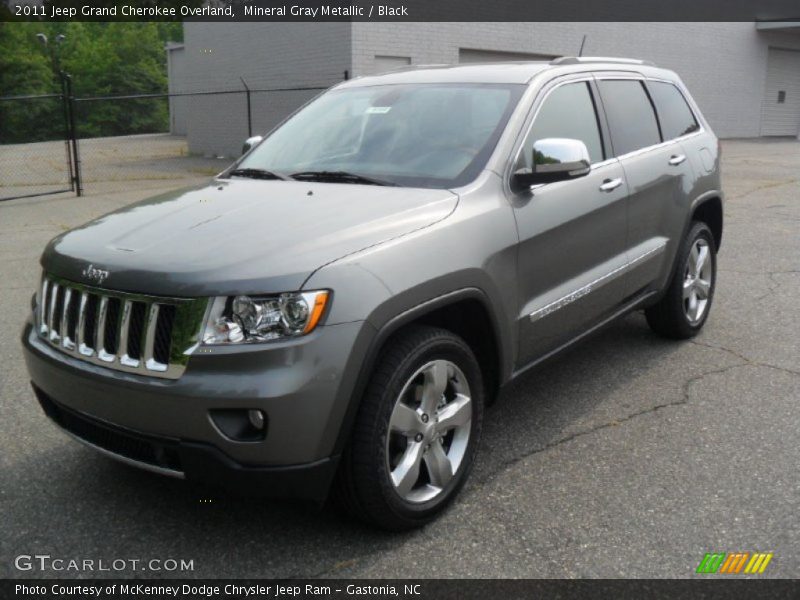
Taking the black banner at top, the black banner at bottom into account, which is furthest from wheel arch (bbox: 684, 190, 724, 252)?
the black banner at top

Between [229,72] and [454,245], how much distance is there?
19.3 meters

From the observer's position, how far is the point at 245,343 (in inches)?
Result: 107

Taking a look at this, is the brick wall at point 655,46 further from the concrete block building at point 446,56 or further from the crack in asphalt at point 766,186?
the crack in asphalt at point 766,186

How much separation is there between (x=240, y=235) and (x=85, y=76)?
178 feet

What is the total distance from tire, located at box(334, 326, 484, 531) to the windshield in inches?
33.5

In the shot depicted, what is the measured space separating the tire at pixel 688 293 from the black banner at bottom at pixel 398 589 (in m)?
2.64

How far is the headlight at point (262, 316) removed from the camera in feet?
9.00

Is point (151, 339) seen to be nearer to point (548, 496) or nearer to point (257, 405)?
point (257, 405)

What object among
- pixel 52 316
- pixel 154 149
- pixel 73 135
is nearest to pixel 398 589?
pixel 52 316

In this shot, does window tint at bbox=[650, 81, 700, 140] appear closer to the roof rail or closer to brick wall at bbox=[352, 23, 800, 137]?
the roof rail

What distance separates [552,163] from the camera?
3641 mm

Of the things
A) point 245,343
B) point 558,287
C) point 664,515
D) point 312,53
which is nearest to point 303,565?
point 245,343

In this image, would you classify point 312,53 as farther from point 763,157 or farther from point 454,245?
point 454,245

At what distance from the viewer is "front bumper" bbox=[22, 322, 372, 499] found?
8.84ft
